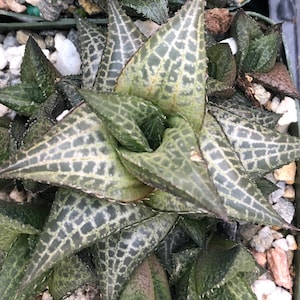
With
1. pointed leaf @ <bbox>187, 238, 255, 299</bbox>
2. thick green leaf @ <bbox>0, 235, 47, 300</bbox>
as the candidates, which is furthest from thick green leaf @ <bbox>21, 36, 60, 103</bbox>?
pointed leaf @ <bbox>187, 238, 255, 299</bbox>

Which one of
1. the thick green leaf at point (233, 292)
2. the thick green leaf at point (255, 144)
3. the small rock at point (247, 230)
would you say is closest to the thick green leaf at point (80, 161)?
the thick green leaf at point (255, 144)

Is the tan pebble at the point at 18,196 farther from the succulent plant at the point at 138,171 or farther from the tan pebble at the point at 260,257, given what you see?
the tan pebble at the point at 260,257

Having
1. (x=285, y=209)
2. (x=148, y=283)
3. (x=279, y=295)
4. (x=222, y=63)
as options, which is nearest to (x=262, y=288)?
(x=279, y=295)

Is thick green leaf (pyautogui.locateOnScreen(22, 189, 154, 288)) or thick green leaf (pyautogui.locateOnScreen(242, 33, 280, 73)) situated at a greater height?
thick green leaf (pyautogui.locateOnScreen(242, 33, 280, 73))

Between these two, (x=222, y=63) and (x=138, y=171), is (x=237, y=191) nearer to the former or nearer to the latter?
(x=138, y=171)

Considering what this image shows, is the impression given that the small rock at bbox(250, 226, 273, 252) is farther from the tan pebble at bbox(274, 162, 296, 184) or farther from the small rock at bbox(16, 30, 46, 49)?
the small rock at bbox(16, 30, 46, 49)

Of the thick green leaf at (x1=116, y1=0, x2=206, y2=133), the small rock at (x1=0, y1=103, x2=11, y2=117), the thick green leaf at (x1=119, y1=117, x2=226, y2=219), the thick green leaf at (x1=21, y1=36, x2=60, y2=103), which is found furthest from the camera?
the small rock at (x1=0, y1=103, x2=11, y2=117)

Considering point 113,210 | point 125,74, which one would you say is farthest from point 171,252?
point 125,74
